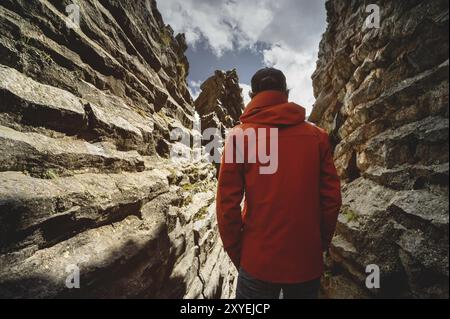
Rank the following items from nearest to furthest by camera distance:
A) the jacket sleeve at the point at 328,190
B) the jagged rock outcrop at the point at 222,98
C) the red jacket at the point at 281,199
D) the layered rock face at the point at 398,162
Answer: the red jacket at the point at 281,199 → the jacket sleeve at the point at 328,190 → the layered rock face at the point at 398,162 → the jagged rock outcrop at the point at 222,98

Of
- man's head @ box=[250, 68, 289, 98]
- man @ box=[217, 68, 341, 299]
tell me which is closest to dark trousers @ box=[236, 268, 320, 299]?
man @ box=[217, 68, 341, 299]

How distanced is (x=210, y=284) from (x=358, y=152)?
20.3 ft

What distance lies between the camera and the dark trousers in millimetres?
3145

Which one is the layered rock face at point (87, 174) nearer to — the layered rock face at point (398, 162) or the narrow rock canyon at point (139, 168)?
the narrow rock canyon at point (139, 168)

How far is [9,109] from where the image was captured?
4.05 m

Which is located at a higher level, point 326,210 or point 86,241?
point 326,210

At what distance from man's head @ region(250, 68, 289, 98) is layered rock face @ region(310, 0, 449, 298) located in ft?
8.86

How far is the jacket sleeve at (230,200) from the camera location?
11.0 ft

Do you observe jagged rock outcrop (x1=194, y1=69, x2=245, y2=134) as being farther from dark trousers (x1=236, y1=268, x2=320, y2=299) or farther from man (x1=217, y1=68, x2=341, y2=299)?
dark trousers (x1=236, y1=268, x2=320, y2=299)

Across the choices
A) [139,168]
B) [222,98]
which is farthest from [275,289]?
[222,98]

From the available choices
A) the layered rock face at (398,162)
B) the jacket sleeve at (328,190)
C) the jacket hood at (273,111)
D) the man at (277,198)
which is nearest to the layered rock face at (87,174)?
the man at (277,198)

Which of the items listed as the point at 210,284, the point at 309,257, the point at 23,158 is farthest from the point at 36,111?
the point at 210,284
